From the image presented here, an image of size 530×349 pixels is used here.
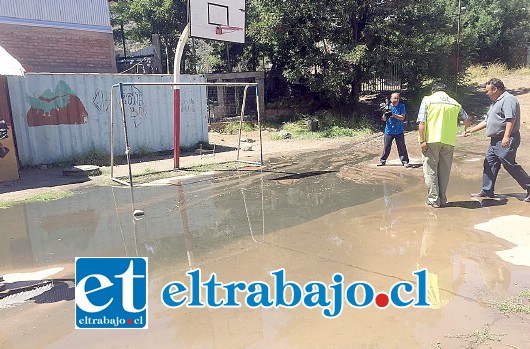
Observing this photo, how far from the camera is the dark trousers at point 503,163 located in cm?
610

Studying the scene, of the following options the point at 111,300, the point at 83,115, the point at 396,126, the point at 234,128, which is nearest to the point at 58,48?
the point at 83,115

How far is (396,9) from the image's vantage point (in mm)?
17609

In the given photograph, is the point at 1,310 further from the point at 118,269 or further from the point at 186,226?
the point at 186,226

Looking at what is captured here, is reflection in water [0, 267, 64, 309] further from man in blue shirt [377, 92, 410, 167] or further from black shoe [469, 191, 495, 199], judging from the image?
man in blue shirt [377, 92, 410, 167]

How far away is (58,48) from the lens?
16438 millimetres

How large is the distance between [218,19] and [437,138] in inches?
289

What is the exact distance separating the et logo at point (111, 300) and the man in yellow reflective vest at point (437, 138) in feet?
13.4

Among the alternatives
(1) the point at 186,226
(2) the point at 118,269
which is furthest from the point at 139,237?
(2) the point at 118,269

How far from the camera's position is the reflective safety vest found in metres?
5.98

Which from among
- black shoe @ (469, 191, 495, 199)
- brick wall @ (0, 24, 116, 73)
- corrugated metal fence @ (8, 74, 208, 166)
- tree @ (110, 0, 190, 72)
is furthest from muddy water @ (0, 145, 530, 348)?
tree @ (110, 0, 190, 72)

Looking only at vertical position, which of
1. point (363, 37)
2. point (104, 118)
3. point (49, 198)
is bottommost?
point (49, 198)

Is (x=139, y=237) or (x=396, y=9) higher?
(x=396, y=9)

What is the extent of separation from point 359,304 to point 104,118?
973 centimetres

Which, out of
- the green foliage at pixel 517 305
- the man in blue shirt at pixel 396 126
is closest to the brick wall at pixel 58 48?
the man in blue shirt at pixel 396 126
